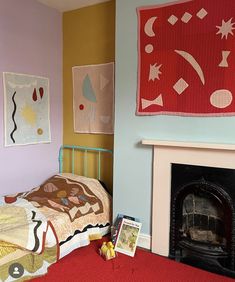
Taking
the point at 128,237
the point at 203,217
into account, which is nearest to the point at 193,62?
the point at 203,217

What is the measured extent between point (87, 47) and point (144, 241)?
7.19 feet

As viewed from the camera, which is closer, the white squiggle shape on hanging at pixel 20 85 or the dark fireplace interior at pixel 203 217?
the dark fireplace interior at pixel 203 217

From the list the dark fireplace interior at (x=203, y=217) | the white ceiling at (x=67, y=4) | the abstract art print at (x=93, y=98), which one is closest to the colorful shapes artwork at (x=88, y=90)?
the abstract art print at (x=93, y=98)

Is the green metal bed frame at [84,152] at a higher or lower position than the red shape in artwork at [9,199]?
higher

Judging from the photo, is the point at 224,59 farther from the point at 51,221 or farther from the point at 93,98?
the point at 51,221

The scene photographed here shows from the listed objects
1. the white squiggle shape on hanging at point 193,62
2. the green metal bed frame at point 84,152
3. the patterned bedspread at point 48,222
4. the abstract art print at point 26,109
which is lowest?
the patterned bedspread at point 48,222

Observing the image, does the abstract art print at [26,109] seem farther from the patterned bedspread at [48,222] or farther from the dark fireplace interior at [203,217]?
the dark fireplace interior at [203,217]

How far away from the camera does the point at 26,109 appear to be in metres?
3.09

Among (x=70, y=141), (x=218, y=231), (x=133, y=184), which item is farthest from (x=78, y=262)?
(x=70, y=141)

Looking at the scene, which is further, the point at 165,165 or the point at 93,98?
the point at 93,98

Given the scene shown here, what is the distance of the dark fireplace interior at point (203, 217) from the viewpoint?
7.42ft

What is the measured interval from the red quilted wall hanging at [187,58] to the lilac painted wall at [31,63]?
124cm

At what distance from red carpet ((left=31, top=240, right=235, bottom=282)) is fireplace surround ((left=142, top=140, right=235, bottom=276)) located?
13cm

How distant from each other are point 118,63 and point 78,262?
71.1 inches
